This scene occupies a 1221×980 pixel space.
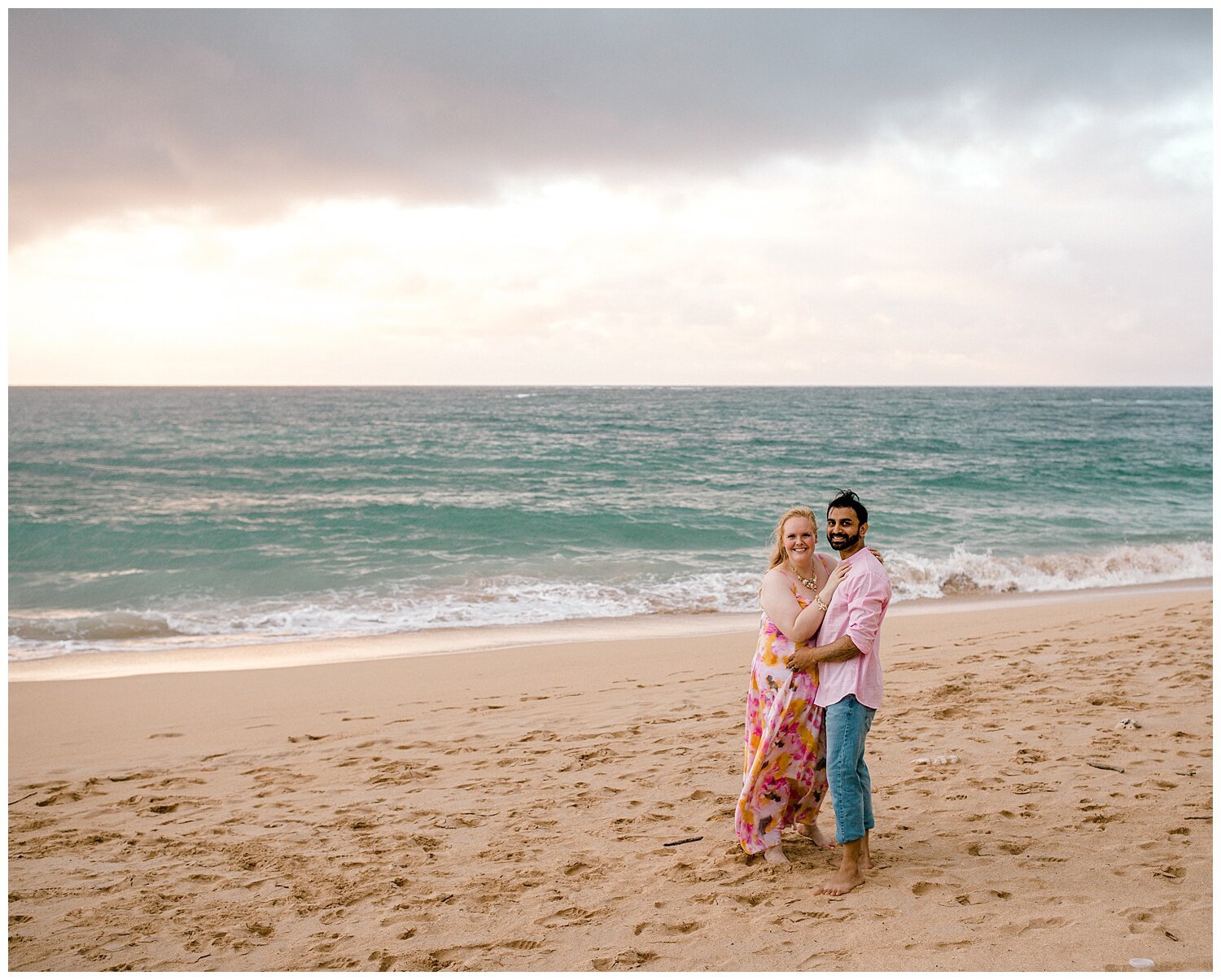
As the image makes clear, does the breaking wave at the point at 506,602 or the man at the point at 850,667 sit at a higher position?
the man at the point at 850,667

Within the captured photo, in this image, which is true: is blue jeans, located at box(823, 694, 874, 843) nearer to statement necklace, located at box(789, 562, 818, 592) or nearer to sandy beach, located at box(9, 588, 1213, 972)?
sandy beach, located at box(9, 588, 1213, 972)

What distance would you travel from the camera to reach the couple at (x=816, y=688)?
3635 millimetres

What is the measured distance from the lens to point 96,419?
54125 millimetres

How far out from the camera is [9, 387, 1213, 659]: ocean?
486 inches

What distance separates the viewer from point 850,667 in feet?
12.0

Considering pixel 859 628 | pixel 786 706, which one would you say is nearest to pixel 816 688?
pixel 786 706

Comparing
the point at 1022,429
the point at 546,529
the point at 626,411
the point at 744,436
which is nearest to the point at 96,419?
the point at 626,411

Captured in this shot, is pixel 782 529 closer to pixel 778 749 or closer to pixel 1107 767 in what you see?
pixel 778 749

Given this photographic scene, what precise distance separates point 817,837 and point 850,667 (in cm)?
113

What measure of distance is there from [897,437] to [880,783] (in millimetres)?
37916

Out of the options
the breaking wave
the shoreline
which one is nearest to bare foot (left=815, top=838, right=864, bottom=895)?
the shoreline

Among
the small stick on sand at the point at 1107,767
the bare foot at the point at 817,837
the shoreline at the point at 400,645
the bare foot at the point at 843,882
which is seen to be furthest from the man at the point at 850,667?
the shoreline at the point at 400,645

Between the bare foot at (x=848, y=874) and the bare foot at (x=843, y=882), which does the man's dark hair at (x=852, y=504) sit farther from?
the bare foot at (x=843, y=882)

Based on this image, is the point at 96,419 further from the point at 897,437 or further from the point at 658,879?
the point at 658,879
